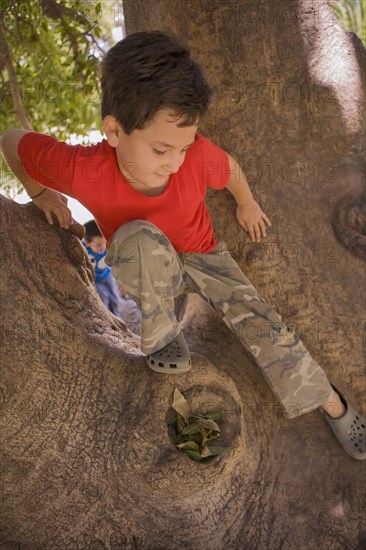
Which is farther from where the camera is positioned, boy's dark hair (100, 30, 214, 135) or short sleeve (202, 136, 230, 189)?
short sleeve (202, 136, 230, 189)

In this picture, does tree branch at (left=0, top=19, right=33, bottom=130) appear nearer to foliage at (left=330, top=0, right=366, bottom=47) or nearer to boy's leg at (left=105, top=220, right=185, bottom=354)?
boy's leg at (left=105, top=220, right=185, bottom=354)

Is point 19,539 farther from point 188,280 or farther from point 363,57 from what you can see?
point 363,57

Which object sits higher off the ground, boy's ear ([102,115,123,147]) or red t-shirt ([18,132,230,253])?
boy's ear ([102,115,123,147])

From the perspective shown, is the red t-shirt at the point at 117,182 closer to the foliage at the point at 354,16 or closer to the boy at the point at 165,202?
the boy at the point at 165,202

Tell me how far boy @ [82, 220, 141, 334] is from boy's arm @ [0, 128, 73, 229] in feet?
5.16

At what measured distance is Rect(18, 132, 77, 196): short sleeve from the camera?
2279mm

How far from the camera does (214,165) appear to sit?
2.50 meters

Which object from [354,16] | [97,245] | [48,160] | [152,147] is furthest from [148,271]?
[354,16]

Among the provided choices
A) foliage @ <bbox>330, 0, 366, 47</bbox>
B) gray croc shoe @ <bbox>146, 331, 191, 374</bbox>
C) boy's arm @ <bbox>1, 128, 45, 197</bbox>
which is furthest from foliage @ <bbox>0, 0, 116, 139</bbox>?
foliage @ <bbox>330, 0, 366, 47</bbox>

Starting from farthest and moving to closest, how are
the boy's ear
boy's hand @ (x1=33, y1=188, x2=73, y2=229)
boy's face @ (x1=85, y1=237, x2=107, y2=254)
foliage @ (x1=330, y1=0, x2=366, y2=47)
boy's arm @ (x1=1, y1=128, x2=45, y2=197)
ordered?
foliage @ (x1=330, y1=0, x2=366, y2=47) < boy's face @ (x1=85, y1=237, x2=107, y2=254) < boy's hand @ (x1=33, y1=188, x2=73, y2=229) < boy's arm @ (x1=1, y1=128, x2=45, y2=197) < the boy's ear

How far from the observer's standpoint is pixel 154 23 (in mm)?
3154

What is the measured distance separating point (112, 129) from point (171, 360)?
2.83 ft

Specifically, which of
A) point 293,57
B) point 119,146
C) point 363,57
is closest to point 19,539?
point 119,146

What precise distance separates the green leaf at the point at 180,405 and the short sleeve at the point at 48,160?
0.85 metres
